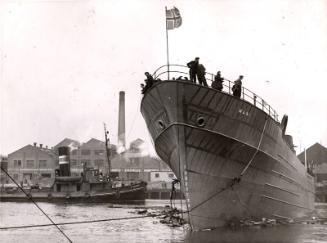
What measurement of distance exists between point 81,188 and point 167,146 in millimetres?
28676

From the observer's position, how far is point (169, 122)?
46.1 ft

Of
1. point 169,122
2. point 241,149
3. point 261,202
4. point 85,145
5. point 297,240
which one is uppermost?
point 85,145

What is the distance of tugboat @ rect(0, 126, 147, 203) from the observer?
132 feet

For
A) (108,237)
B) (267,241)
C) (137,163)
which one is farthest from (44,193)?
(267,241)

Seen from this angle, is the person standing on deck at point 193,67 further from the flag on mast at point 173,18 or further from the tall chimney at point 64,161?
the tall chimney at point 64,161

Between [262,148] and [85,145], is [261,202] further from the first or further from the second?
[85,145]

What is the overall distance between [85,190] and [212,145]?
1163 inches

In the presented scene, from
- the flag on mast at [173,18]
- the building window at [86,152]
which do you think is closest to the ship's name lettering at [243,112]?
the flag on mast at [173,18]

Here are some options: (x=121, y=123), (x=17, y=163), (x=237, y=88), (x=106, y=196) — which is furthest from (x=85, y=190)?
(x=237, y=88)

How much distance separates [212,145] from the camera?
1391 centimetres

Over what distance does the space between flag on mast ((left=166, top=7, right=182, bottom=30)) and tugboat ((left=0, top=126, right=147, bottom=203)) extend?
2713cm

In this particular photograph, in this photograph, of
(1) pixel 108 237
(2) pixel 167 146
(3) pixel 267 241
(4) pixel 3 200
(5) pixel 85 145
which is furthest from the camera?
(5) pixel 85 145

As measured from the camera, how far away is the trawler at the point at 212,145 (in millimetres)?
13727

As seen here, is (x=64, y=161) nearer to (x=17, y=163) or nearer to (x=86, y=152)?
(x=86, y=152)
